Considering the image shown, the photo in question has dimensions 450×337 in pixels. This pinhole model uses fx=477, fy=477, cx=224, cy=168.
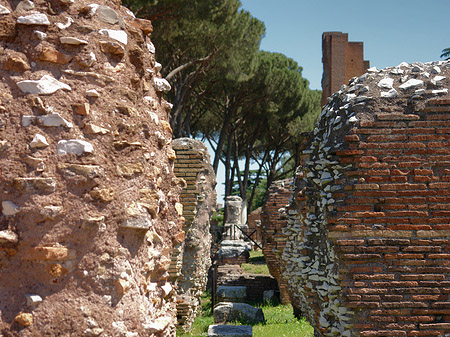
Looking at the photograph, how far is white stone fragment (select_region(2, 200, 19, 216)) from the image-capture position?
184cm

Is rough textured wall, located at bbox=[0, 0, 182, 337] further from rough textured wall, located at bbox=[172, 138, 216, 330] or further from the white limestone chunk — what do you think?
rough textured wall, located at bbox=[172, 138, 216, 330]

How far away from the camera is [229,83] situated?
1847 cm

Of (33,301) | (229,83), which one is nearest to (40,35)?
(33,301)

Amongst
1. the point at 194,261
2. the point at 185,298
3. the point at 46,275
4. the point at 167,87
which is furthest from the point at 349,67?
the point at 46,275

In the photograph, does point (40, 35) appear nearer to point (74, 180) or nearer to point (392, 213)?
point (74, 180)

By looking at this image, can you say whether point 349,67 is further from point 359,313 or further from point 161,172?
point 161,172

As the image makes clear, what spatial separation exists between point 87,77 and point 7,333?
3.51 ft

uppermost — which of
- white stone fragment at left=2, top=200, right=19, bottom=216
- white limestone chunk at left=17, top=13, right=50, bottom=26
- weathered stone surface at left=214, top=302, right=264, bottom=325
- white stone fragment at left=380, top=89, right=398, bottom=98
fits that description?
white stone fragment at left=380, top=89, right=398, bottom=98

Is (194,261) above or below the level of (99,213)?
below

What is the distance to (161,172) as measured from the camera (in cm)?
245

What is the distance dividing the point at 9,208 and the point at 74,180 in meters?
0.26

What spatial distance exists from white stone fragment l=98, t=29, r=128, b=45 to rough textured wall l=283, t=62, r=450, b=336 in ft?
7.42

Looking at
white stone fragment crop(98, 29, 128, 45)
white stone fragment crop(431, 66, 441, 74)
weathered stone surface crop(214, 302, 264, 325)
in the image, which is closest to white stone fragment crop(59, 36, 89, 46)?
white stone fragment crop(98, 29, 128, 45)

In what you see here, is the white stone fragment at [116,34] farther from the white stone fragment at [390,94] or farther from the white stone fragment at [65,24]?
the white stone fragment at [390,94]
